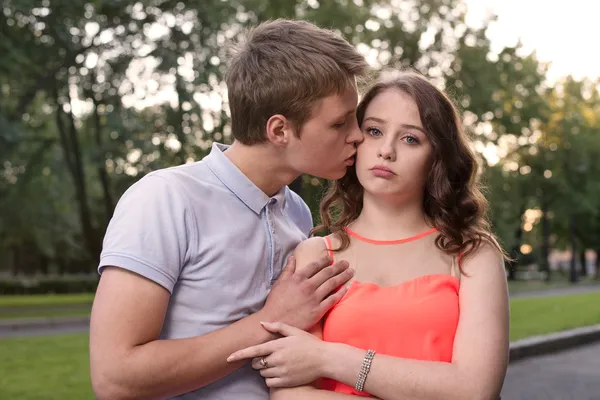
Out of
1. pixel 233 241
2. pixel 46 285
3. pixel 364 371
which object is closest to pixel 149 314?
pixel 233 241

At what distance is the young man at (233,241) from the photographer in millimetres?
2639

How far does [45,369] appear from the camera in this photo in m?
11.4

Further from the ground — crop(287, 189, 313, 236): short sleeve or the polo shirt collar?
the polo shirt collar

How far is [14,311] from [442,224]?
2469cm

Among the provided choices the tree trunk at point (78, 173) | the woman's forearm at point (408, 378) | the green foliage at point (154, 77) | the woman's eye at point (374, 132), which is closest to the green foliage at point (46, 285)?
the green foliage at point (154, 77)

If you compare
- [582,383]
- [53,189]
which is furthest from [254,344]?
[53,189]

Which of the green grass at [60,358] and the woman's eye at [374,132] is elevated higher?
the woman's eye at [374,132]

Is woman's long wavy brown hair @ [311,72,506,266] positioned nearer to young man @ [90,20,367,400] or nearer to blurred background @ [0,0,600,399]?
young man @ [90,20,367,400]

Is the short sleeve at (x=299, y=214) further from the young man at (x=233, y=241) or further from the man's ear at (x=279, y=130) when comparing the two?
the man's ear at (x=279, y=130)

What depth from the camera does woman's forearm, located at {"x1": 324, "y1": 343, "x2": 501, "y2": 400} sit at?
2758mm

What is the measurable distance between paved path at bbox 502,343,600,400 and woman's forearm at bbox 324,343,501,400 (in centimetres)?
676

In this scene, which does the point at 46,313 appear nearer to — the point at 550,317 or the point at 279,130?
the point at 550,317

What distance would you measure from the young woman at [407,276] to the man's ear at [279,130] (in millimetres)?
292

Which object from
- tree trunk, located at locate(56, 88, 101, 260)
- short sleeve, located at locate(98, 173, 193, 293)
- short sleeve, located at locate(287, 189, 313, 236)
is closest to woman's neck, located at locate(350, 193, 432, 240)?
short sleeve, located at locate(287, 189, 313, 236)
